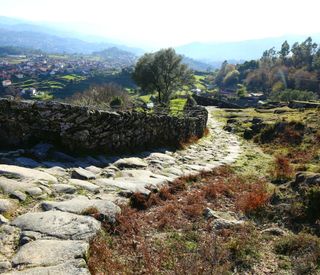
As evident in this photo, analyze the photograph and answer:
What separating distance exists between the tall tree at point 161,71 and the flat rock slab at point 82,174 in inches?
2559

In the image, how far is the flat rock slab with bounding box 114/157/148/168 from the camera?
550 inches

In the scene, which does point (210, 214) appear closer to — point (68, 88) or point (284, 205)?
point (284, 205)

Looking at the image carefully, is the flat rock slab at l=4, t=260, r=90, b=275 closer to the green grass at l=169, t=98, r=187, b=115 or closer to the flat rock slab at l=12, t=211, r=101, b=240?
the flat rock slab at l=12, t=211, r=101, b=240

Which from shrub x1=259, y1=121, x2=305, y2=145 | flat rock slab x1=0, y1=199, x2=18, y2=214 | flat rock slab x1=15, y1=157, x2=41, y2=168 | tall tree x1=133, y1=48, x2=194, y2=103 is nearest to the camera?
flat rock slab x1=0, y1=199, x2=18, y2=214

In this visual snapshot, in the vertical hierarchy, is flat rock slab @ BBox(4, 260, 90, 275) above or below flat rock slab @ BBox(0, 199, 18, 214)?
above

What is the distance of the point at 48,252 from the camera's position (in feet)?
20.7

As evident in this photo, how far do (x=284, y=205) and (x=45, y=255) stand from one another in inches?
278

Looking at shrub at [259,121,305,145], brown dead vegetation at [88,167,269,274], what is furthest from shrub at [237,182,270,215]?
shrub at [259,121,305,145]

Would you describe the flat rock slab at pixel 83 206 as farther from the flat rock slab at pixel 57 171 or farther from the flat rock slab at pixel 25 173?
the flat rock slab at pixel 57 171

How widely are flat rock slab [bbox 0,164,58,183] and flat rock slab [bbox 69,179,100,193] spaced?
1.82ft

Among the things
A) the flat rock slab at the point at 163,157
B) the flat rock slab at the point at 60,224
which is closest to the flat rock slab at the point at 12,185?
the flat rock slab at the point at 60,224

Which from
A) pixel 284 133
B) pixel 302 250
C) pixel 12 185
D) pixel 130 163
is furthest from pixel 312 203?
pixel 284 133

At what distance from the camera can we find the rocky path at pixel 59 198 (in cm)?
620

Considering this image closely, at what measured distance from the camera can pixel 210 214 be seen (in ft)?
32.2
